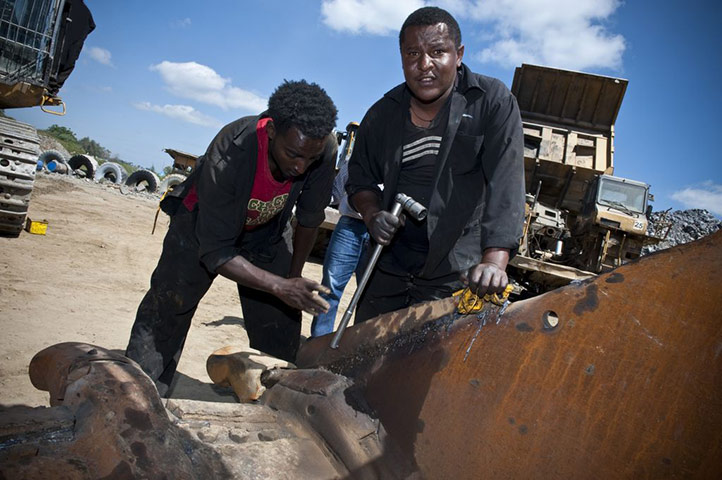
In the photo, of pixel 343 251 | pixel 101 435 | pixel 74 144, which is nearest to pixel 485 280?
pixel 101 435

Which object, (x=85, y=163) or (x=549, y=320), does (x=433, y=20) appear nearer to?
(x=549, y=320)

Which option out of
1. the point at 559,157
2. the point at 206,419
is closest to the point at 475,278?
the point at 206,419

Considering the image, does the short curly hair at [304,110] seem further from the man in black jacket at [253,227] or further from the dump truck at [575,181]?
the dump truck at [575,181]

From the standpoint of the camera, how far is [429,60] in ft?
6.79

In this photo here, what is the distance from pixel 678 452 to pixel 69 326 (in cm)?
391


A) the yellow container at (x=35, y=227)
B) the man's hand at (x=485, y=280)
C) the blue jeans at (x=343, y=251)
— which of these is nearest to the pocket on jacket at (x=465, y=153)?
the man's hand at (x=485, y=280)

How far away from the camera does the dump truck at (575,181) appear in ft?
30.3

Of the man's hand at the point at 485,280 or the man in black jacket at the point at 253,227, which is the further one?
the man in black jacket at the point at 253,227

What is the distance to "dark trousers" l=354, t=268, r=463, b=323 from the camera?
2283mm

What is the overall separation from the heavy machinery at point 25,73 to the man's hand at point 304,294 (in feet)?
17.1

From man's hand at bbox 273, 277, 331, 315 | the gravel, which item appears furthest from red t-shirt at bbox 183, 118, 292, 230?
the gravel

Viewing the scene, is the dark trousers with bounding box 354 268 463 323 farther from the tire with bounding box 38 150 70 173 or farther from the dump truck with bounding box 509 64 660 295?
the tire with bounding box 38 150 70 173

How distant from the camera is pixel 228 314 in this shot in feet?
17.1

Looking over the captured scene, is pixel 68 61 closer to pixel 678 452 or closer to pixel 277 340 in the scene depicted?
pixel 277 340
